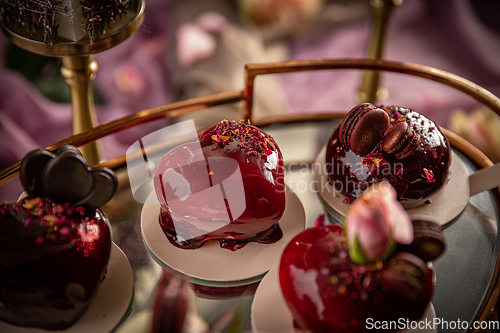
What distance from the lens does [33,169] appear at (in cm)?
50

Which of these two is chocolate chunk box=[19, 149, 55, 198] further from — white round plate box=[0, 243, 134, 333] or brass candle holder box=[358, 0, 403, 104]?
brass candle holder box=[358, 0, 403, 104]

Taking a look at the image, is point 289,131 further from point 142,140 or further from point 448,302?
point 448,302

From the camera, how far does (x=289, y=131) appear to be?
865 mm

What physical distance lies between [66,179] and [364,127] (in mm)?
354

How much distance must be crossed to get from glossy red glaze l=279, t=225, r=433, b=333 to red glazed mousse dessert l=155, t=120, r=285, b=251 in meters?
0.11

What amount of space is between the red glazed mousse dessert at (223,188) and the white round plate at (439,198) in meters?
0.11

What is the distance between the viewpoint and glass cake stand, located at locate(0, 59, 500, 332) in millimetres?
565

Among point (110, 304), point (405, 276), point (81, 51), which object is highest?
point (81, 51)

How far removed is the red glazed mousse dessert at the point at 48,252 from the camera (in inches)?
18.5

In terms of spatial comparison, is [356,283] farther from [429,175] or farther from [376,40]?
[376,40]

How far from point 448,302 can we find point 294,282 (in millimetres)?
237

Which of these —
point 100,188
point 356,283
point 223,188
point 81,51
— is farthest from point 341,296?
point 81,51

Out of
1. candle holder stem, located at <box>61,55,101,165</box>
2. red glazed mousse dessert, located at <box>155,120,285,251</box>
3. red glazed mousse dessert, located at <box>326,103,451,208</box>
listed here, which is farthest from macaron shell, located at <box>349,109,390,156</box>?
candle holder stem, located at <box>61,55,101,165</box>

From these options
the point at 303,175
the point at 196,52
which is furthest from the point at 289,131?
the point at 196,52
